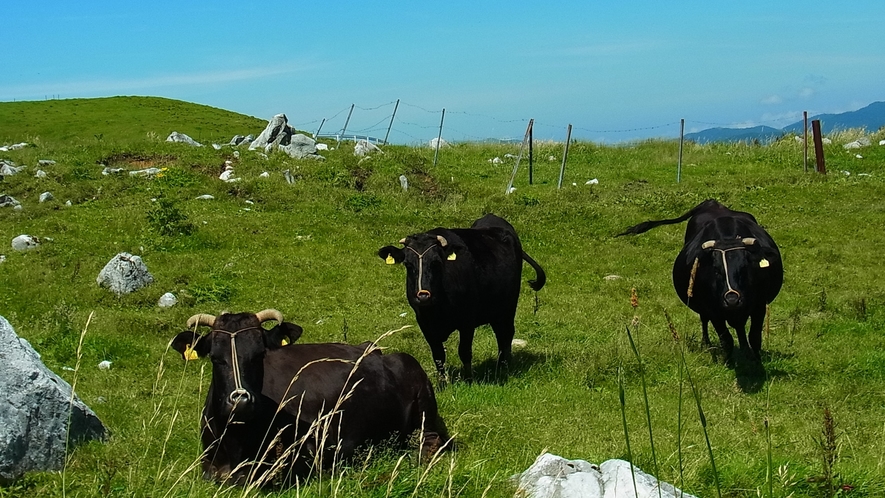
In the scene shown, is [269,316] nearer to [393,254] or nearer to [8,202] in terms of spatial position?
[393,254]

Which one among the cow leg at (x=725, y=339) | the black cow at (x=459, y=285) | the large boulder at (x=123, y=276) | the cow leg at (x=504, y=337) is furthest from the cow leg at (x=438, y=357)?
the large boulder at (x=123, y=276)

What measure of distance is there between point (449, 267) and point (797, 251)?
11.0 m

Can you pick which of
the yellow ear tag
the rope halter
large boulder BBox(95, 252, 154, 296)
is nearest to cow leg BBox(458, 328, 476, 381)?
the rope halter

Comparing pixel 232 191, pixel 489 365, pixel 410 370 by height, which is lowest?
pixel 489 365

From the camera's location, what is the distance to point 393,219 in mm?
22328

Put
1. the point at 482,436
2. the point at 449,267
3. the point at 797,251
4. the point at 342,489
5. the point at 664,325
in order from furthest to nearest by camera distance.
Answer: the point at 797,251 < the point at 664,325 < the point at 449,267 < the point at 482,436 < the point at 342,489

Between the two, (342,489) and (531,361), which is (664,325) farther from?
(342,489)

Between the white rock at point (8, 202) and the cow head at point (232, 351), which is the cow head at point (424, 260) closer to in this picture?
the cow head at point (232, 351)

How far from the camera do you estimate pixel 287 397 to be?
7.60 meters

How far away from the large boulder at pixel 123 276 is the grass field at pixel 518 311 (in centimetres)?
27

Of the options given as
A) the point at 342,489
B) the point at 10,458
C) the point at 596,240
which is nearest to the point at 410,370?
the point at 342,489

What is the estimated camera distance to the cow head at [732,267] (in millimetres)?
11945

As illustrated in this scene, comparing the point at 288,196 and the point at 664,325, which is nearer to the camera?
the point at 664,325

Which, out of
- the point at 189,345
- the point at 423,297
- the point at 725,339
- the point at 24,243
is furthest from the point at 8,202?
the point at 725,339
